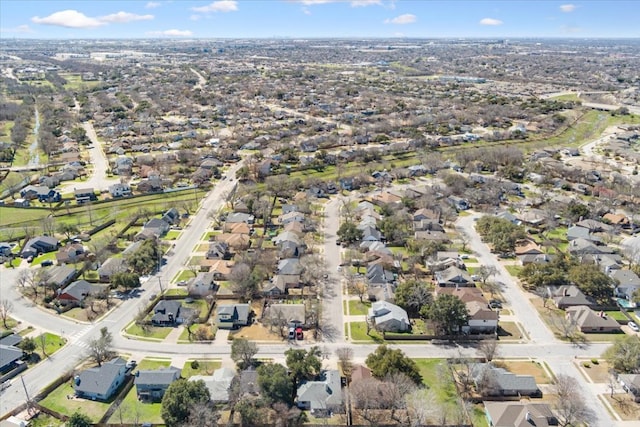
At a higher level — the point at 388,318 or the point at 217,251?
the point at 217,251

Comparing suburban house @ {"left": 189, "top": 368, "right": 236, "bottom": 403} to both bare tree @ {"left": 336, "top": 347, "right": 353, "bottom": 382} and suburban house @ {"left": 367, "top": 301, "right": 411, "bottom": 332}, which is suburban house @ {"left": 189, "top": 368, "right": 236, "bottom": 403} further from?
suburban house @ {"left": 367, "top": 301, "right": 411, "bottom": 332}

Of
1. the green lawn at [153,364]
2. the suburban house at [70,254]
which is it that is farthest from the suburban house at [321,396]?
the suburban house at [70,254]

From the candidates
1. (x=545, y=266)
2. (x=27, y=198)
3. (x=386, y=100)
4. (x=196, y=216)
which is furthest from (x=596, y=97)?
(x=27, y=198)

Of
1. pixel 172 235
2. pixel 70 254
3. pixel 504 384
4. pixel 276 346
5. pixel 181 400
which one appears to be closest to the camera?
pixel 181 400

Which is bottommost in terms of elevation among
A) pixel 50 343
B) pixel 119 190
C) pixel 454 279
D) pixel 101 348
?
pixel 50 343

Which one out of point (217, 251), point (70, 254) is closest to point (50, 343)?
point (70, 254)

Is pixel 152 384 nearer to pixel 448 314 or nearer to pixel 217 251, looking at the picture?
pixel 217 251

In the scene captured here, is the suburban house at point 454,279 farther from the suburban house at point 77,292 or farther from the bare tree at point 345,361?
the suburban house at point 77,292
